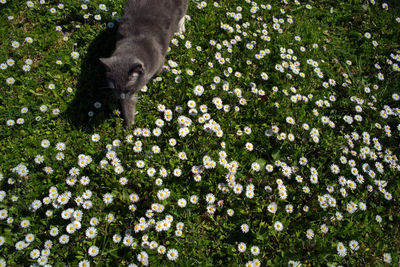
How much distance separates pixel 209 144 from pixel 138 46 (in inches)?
62.9

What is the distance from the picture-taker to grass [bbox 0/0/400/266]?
2893 millimetres

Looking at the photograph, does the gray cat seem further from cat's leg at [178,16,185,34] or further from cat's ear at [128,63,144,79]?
cat's leg at [178,16,185,34]

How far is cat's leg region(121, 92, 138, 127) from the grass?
140 mm

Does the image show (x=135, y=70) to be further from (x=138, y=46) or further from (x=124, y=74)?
(x=138, y=46)

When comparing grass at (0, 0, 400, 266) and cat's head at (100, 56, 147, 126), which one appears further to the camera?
cat's head at (100, 56, 147, 126)

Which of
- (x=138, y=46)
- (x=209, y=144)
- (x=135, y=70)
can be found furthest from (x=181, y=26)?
(x=209, y=144)

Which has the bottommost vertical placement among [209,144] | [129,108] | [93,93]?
[93,93]

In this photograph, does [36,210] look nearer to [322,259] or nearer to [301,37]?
[322,259]

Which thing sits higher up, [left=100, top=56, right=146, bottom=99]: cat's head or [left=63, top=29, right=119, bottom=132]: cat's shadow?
[left=100, top=56, right=146, bottom=99]: cat's head

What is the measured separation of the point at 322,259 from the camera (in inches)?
115

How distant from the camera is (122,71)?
3.12 metres

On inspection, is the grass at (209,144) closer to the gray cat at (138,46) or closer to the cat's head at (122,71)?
the gray cat at (138,46)

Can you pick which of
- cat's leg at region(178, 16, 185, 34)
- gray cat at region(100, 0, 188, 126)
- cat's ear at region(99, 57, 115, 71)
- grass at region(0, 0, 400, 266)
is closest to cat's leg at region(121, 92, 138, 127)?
gray cat at region(100, 0, 188, 126)

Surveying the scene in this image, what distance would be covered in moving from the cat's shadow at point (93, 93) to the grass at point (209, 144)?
0.02m
